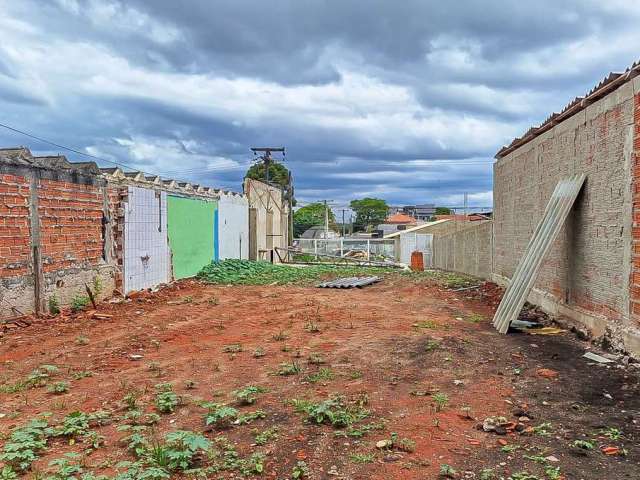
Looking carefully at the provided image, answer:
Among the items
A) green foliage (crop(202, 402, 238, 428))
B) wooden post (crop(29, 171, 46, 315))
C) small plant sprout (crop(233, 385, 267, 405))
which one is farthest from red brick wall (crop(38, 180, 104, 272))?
green foliage (crop(202, 402, 238, 428))

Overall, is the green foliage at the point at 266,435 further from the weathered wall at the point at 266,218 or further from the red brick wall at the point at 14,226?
the weathered wall at the point at 266,218

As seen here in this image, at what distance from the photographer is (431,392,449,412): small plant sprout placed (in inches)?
160

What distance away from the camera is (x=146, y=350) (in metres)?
6.50

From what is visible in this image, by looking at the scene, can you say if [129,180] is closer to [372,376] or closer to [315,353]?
[315,353]

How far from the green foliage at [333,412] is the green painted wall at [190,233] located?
34.1 ft

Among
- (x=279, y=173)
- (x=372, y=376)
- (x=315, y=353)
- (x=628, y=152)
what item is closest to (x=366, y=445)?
(x=372, y=376)

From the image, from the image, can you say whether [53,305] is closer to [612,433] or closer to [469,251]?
[612,433]

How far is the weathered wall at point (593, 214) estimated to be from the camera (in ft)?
18.7

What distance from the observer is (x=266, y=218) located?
2486 cm

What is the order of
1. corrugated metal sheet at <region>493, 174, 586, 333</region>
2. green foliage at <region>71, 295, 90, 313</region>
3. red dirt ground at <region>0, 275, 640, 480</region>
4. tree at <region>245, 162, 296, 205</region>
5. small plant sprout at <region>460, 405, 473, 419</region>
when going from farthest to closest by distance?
tree at <region>245, 162, 296, 205</region> → green foliage at <region>71, 295, 90, 313</region> → corrugated metal sheet at <region>493, 174, 586, 333</region> → small plant sprout at <region>460, 405, 473, 419</region> → red dirt ground at <region>0, 275, 640, 480</region>

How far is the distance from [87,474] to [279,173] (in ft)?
151

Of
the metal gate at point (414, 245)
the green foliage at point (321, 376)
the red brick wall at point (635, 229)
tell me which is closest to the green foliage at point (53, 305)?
the green foliage at point (321, 376)

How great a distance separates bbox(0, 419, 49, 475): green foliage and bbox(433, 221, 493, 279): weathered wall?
12.1 meters

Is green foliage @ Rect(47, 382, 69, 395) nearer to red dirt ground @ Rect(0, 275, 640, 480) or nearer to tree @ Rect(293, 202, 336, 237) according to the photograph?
red dirt ground @ Rect(0, 275, 640, 480)
